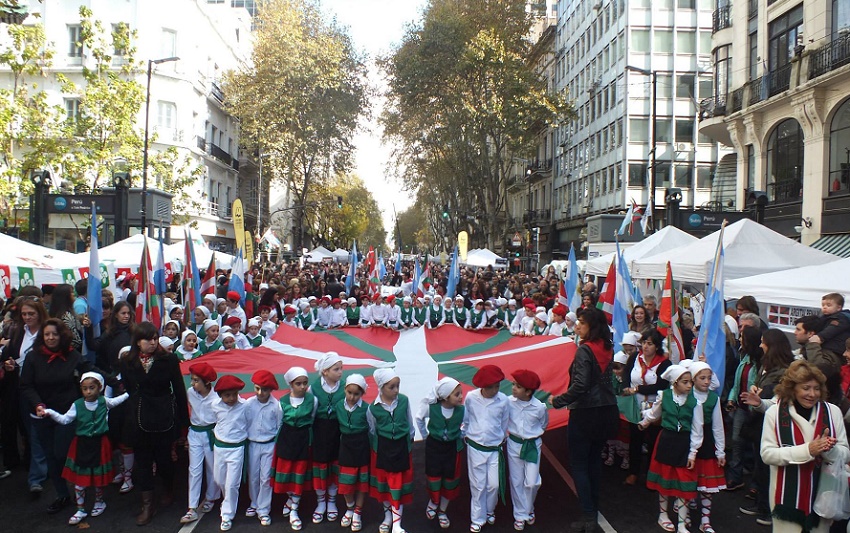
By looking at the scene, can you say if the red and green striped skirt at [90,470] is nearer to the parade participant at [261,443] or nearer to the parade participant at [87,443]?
the parade participant at [87,443]

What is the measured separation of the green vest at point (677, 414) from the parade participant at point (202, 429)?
13.6 ft

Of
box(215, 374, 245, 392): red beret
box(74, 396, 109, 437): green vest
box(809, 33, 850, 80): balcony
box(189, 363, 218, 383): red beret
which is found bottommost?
box(74, 396, 109, 437): green vest

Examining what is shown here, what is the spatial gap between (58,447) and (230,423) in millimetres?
1732

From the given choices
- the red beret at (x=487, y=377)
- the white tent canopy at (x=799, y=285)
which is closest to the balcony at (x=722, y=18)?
the white tent canopy at (x=799, y=285)

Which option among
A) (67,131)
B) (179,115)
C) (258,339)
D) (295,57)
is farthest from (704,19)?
(258,339)

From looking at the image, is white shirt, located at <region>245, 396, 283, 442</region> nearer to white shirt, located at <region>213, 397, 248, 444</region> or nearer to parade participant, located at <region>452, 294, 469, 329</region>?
white shirt, located at <region>213, 397, 248, 444</region>

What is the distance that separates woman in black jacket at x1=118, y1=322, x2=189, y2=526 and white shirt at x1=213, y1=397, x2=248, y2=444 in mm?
469

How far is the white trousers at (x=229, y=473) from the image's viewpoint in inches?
229

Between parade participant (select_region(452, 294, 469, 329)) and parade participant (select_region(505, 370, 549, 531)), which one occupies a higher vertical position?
parade participant (select_region(452, 294, 469, 329))

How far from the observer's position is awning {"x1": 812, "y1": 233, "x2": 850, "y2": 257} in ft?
60.0

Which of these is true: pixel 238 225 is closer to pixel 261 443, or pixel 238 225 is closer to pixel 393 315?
pixel 393 315

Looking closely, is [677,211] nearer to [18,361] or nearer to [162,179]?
[18,361]

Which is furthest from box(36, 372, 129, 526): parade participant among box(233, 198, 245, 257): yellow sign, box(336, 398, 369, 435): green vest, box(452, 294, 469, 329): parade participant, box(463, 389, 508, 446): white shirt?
box(233, 198, 245, 257): yellow sign

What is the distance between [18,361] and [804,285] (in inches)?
385
